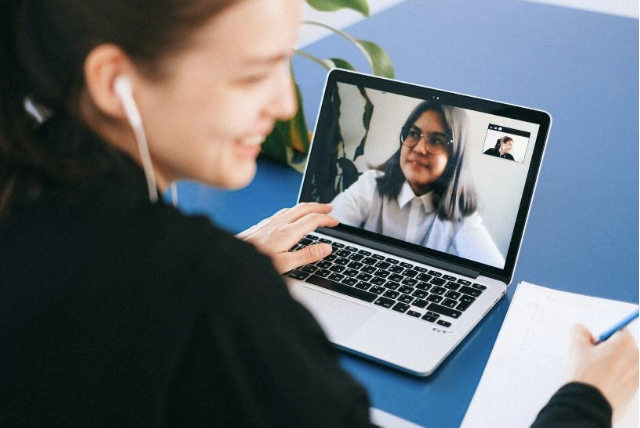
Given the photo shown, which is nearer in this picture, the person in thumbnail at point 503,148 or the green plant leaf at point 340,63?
the person in thumbnail at point 503,148

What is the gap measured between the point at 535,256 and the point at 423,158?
21 cm

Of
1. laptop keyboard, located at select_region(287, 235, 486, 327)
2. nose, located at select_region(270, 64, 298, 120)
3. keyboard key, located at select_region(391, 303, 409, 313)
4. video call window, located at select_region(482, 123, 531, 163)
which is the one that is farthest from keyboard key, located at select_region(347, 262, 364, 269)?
nose, located at select_region(270, 64, 298, 120)

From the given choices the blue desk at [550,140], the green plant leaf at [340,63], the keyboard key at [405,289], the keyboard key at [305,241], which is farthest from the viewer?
the green plant leaf at [340,63]

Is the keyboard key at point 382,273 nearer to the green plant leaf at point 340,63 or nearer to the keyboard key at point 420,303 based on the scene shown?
the keyboard key at point 420,303

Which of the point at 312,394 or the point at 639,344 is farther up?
the point at 312,394

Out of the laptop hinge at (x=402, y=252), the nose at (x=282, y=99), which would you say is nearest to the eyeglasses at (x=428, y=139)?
the laptop hinge at (x=402, y=252)

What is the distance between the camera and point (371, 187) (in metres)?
1.03

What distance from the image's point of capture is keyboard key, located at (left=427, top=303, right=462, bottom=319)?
874mm

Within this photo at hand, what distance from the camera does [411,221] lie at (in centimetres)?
100

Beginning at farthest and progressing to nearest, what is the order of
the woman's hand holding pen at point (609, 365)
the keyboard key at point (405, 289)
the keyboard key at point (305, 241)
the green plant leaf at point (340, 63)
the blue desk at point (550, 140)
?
the green plant leaf at point (340, 63) < the keyboard key at point (305, 241) < the keyboard key at point (405, 289) < the blue desk at point (550, 140) < the woman's hand holding pen at point (609, 365)

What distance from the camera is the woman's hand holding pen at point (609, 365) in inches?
28.0

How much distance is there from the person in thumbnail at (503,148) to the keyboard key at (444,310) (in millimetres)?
217

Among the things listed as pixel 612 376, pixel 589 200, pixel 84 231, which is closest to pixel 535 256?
pixel 589 200

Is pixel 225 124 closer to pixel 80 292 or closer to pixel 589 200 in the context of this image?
pixel 80 292
